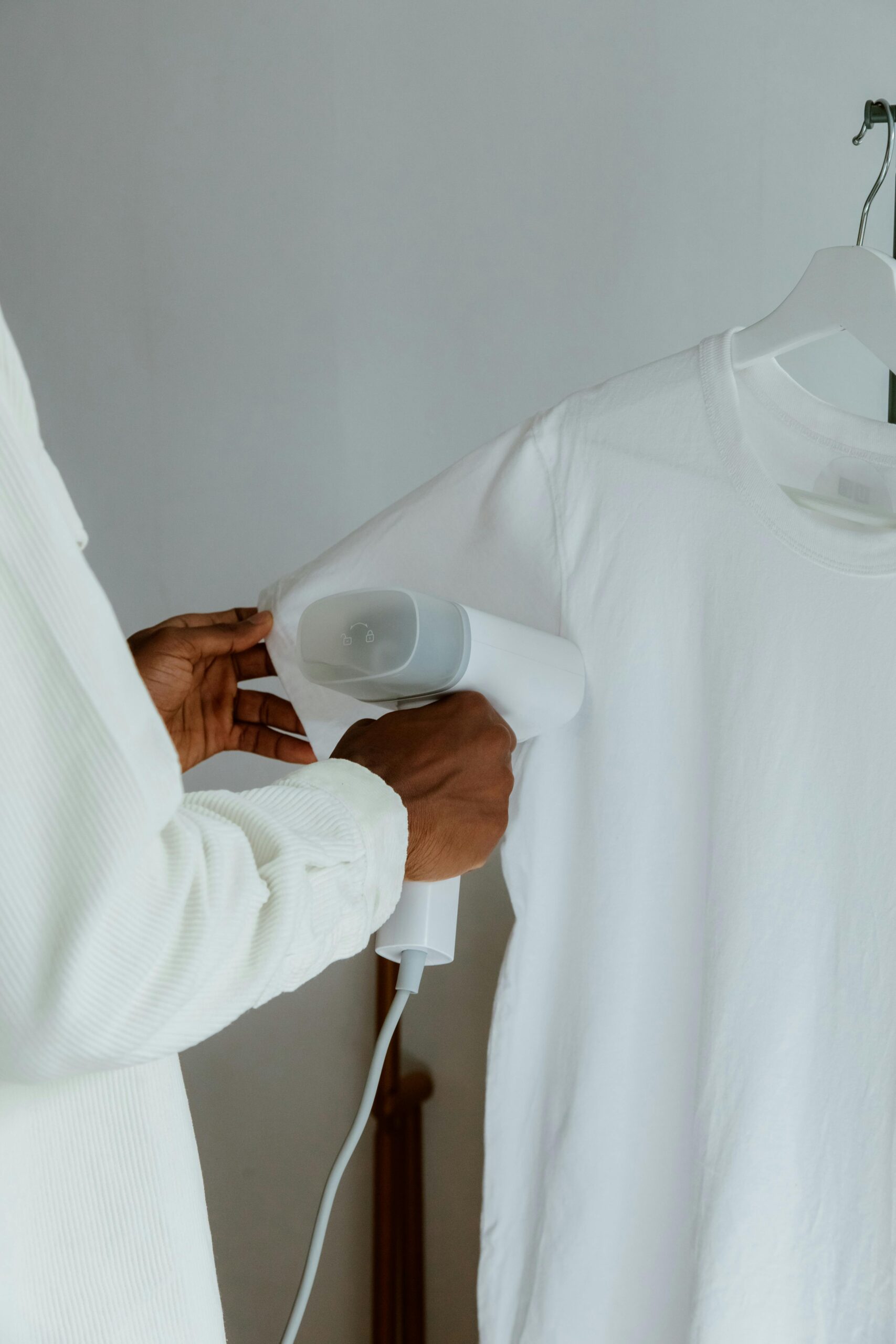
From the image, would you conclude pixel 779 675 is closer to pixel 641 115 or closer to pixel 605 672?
pixel 605 672

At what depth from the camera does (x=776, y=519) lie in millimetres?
638

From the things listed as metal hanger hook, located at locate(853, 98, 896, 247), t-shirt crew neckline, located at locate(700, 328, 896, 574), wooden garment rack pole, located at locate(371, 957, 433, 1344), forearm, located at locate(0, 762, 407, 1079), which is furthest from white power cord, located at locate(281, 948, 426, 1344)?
metal hanger hook, located at locate(853, 98, 896, 247)

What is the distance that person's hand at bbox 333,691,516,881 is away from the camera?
57 cm

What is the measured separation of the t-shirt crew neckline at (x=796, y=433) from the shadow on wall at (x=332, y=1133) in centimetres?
61

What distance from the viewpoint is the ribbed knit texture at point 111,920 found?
0.32 meters

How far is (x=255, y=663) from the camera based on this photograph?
0.81 metres

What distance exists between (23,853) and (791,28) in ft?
3.60

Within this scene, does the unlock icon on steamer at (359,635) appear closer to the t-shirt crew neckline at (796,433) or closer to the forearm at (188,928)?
the forearm at (188,928)

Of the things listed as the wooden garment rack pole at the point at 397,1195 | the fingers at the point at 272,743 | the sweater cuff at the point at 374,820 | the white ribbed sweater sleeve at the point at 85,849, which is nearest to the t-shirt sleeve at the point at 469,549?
the fingers at the point at 272,743

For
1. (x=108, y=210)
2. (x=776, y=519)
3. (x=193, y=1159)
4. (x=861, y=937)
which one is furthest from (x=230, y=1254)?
(x=108, y=210)

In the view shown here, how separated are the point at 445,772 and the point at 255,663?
276mm

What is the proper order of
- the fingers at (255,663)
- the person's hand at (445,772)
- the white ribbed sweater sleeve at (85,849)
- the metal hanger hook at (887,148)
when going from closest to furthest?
the white ribbed sweater sleeve at (85,849), the person's hand at (445,772), the metal hanger hook at (887,148), the fingers at (255,663)

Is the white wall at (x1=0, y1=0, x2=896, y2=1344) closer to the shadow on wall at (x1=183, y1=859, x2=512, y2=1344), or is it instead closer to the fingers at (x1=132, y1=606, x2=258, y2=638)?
the shadow on wall at (x1=183, y1=859, x2=512, y2=1344)

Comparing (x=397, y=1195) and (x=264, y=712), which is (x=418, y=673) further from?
(x=397, y=1195)
